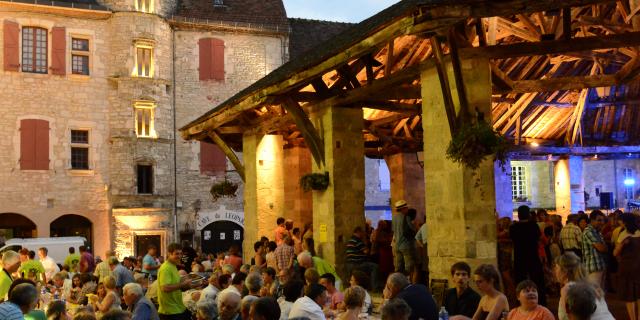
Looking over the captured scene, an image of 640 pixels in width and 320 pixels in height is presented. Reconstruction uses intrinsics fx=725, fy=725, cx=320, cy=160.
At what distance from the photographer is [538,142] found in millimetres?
18891

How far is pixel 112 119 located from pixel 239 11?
21.6 ft

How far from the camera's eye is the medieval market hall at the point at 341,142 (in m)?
8.35

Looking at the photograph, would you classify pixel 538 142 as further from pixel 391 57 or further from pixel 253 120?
pixel 391 57

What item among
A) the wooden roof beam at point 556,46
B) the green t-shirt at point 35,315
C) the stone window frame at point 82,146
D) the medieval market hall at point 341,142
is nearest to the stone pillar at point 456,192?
the medieval market hall at point 341,142

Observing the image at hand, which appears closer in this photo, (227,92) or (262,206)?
(262,206)

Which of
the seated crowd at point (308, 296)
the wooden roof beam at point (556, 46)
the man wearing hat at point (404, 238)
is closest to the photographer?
the seated crowd at point (308, 296)

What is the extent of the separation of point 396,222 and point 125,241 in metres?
16.5

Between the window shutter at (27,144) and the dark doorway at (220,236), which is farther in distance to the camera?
the dark doorway at (220,236)

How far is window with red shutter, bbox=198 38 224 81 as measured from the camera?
1061 inches

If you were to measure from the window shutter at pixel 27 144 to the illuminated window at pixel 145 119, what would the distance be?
347 cm

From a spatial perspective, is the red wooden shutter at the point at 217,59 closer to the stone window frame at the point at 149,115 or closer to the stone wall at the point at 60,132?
the stone window frame at the point at 149,115

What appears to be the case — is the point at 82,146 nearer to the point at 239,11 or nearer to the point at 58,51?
the point at 58,51

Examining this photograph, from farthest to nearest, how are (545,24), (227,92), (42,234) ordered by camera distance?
(227,92) < (42,234) < (545,24)

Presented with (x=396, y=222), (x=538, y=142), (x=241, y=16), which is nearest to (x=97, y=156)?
(x=241, y=16)
